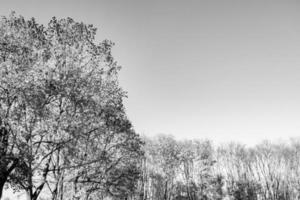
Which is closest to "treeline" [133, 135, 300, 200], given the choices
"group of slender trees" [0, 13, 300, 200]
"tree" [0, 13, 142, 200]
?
"group of slender trees" [0, 13, 300, 200]

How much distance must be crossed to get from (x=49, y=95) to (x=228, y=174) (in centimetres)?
5345

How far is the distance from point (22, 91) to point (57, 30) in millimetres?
4171

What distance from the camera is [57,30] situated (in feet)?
42.4

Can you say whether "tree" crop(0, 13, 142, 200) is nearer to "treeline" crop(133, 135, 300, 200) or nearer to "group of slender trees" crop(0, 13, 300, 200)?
"group of slender trees" crop(0, 13, 300, 200)

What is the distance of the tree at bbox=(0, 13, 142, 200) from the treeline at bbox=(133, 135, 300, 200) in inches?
1177

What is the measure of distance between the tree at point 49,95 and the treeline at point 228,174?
29893 mm

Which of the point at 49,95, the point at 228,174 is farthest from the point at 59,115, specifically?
the point at 228,174

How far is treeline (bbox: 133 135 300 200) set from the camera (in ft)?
148

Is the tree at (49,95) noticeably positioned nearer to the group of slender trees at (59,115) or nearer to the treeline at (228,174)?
the group of slender trees at (59,115)

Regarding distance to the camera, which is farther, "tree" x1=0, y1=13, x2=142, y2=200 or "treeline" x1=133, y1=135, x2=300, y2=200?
"treeline" x1=133, y1=135, x2=300, y2=200

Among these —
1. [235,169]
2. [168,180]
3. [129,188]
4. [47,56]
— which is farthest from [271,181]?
[47,56]

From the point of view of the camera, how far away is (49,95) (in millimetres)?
11508

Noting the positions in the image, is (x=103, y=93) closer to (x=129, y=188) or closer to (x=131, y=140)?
(x=131, y=140)

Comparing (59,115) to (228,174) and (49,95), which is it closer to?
(49,95)
